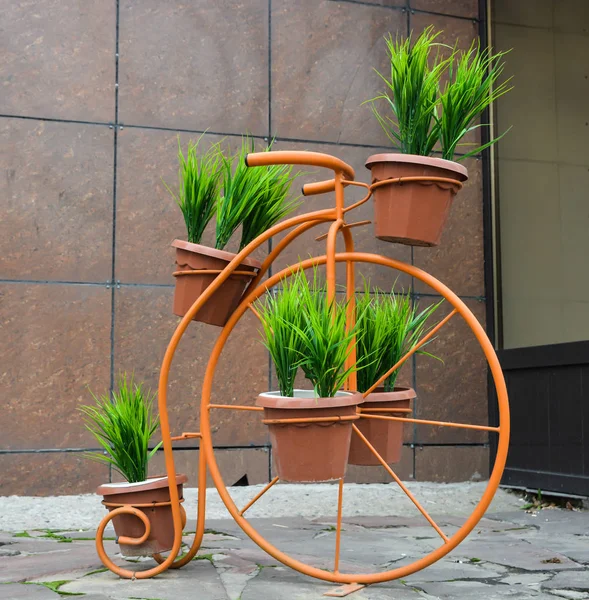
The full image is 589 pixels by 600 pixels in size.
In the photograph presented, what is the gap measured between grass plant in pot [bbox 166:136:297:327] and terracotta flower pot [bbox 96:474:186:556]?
0.49m

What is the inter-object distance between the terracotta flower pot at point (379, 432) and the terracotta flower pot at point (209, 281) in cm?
48

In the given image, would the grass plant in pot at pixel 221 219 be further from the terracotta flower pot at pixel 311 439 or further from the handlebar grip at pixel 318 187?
the terracotta flower pot at pixel 311 439

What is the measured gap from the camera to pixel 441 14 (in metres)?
4.71

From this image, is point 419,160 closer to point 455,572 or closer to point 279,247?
point 279,247

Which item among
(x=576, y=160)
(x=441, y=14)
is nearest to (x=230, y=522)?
(x=576, y=160)

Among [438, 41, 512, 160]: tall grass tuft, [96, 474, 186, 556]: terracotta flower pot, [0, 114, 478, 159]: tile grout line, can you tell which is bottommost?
[96, 474, 186, 556]: terracotta flower pot

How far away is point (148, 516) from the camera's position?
7.68 feet

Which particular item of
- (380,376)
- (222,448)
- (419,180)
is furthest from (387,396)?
(222,448)

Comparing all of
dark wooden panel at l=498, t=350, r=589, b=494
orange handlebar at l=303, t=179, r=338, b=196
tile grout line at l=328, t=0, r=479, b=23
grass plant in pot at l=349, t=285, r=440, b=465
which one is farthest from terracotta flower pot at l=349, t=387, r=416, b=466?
tile grout line at l=328, t=0, r=479, b=23

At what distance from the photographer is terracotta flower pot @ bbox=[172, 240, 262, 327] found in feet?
7.80

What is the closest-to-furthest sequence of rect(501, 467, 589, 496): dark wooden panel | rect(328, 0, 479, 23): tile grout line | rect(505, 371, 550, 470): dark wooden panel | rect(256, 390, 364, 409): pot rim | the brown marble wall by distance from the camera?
rect(256, 390, 364, 409): pot rim
rect(501, 467, 589, 496): dark wooden panel
the brown marble wall
rect(505, 371, 550, 470): dark wooden panel
rect(328, 0, 479, 23): tile grout line

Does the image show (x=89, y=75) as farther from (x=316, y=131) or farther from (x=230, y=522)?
(x=230, y=522)

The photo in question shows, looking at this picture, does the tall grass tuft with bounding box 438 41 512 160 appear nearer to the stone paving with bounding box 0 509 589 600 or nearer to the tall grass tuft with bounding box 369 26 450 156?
the tall grass tuft with bounding box 369 26 450 156

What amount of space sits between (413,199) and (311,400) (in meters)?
0.57
